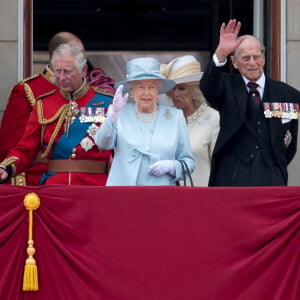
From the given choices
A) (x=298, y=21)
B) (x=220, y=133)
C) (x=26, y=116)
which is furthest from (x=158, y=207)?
(x=298, y=21)

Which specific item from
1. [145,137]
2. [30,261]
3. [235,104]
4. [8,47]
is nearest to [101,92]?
[145,137]

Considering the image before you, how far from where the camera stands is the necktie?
28.7 ft

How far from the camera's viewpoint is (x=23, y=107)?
960 centimetres

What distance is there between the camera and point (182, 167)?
8422 mm

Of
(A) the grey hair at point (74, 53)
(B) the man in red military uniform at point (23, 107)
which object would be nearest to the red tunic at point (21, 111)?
(B) the man in red military uniform at point (23, 107)

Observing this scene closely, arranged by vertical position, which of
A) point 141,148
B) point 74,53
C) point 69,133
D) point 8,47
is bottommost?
point 141,148

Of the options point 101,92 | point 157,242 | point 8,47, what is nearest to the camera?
point 157,242

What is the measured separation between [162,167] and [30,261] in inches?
39.2

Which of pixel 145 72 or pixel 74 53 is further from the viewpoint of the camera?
pixel 74 53

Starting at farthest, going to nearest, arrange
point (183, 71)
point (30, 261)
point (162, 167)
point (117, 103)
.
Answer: point (183, 71) < point (162, 167) < point (117, 103) < point (30, 261)

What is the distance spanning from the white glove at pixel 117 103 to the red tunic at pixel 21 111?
1.20 m

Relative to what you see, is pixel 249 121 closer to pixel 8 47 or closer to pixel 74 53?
pixel 74 53

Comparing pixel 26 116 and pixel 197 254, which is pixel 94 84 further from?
pixel 197 254

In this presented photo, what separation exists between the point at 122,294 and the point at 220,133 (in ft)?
4.32
